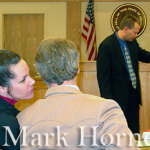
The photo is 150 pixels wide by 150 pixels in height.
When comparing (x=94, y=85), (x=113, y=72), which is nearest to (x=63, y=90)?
(x=113, y=72)

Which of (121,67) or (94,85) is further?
(94,85)

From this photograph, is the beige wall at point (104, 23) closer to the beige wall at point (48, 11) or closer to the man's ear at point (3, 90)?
the beige wall at point (48, 11)

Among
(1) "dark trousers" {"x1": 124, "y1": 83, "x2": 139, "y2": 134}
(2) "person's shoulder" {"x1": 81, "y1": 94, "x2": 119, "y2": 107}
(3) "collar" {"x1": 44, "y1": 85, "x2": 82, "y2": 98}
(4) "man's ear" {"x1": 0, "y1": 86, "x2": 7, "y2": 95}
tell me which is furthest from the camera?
(1) "dark trousers" {"x1": 124, "y1": 83, "x2": 139, "y2": 134}

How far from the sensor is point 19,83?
1.49 meters

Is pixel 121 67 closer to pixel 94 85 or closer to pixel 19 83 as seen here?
pixel 94 85

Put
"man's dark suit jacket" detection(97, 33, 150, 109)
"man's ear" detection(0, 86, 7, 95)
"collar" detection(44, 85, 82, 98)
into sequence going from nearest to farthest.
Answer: "collar" detection(44, 85, 82, 98) < "man's ear" detection(0, 86, 7, 95) < "man's dark suit jacket" detection(97, 33, 150, 109)

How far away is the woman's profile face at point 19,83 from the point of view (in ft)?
4.83

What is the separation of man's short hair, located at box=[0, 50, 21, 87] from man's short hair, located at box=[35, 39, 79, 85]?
0.46ft

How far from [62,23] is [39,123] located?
6.69 m

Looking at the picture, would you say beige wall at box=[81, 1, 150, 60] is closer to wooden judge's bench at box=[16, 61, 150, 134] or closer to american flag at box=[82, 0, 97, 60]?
american flag at box=[82, 0, 97, 60]

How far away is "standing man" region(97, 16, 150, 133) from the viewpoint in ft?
11.1

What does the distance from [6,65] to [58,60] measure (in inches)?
9.9

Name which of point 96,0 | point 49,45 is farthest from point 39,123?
point 96,0

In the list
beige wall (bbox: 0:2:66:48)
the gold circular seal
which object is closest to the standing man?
the gold circular seal
